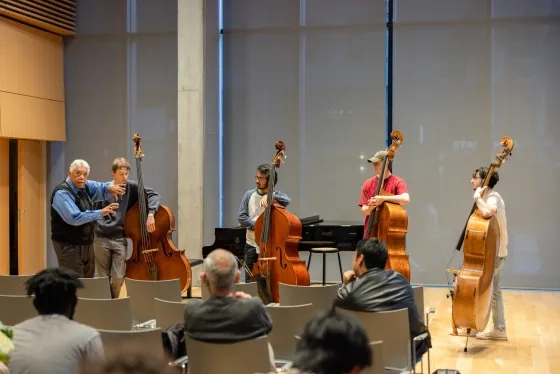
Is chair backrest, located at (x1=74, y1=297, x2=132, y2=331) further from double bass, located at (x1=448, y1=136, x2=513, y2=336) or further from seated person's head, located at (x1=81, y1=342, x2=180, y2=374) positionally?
seated person's head, located at (x1=81, y1=342, x2=180, y2=374)

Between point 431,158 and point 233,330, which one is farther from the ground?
point 431,158

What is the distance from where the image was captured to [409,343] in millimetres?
4051

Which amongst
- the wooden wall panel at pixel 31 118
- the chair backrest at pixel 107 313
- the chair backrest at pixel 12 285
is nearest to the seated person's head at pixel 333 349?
the chair backrest at pixel 107 313

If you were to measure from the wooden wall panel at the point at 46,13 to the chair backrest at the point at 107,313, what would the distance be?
569cm

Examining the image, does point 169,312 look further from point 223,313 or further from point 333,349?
point 333,349

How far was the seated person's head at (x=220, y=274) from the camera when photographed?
3.44 metres

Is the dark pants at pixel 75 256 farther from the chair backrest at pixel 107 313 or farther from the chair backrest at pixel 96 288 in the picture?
the chair backrest at pixel 107 313

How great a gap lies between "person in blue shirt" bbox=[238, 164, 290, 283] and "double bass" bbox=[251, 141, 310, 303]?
30cm

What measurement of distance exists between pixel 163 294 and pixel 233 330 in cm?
183

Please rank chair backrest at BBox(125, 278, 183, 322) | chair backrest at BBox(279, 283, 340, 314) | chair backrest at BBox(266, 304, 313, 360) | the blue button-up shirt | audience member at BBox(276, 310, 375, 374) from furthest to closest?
the blue button-up shirt → chair backrest at BBox(125, 278, 183, 322) → chair backrest at BBox(279, 283, 340, 314) → chair backrest at BBox(266, 304, 313, 360) → audience member at BBox(276, 310, 375, 374)

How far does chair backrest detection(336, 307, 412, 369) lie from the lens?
3.99 metres

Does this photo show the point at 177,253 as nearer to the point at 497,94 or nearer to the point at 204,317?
the point at 204,317

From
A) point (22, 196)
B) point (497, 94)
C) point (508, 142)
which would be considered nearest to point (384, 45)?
point (497, 94)

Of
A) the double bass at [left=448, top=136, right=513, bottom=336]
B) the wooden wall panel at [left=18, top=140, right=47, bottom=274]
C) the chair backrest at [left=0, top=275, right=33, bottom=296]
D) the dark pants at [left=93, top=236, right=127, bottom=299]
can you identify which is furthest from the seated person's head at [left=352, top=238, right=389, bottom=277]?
the wooden wall panel at [left=18, top=140, right=47, bottom=274]
